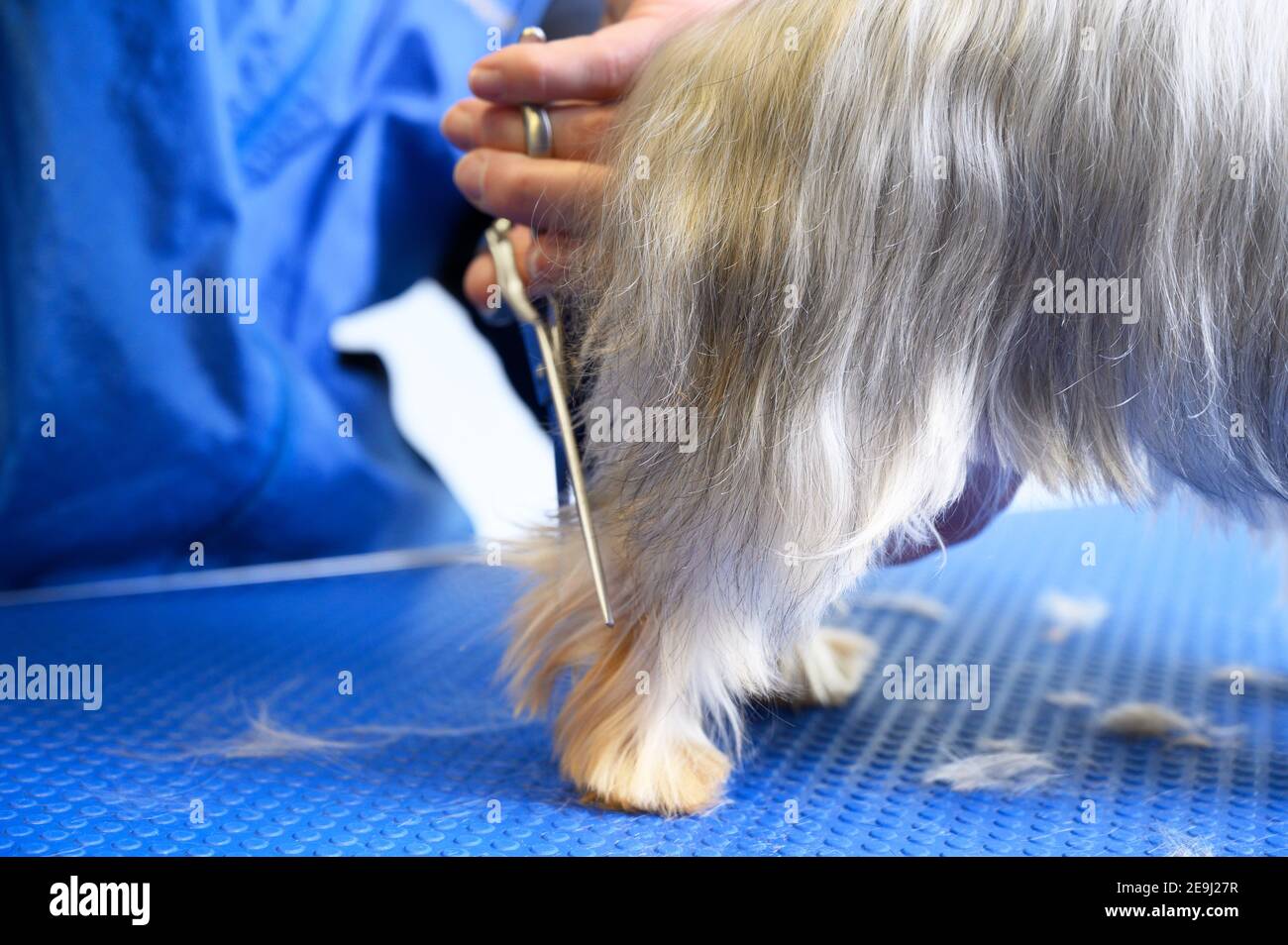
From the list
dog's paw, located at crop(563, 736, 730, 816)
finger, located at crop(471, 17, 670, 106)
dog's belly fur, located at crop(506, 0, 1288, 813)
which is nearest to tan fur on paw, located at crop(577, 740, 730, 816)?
dog's paw, located at crop(563, 736, 730, 816)

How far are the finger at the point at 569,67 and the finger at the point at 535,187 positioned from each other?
0.04 meters

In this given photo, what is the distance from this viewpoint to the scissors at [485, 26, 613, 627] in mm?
711

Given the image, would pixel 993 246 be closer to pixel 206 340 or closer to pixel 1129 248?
pixel 1129 248

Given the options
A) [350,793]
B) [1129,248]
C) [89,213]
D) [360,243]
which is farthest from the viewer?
[360,243]

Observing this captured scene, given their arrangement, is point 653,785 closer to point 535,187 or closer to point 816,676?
point 816,676

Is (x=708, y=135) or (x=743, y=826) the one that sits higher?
(x=708, y=135)

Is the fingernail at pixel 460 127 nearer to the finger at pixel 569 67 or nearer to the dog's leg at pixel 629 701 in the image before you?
the finger at pixel 569 67

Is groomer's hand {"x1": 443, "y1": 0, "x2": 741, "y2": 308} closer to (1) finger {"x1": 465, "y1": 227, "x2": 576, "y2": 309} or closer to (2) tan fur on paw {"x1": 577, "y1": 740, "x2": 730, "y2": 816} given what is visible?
(1) finger {"x1": 465, "y1": 227, "x2": 576, "y2": 309}

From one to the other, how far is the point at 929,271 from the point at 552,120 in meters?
0.32

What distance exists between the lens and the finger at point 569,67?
29.5 inches

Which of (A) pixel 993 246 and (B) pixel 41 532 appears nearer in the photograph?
(A) pixel 993 246

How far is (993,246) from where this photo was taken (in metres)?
0.59
